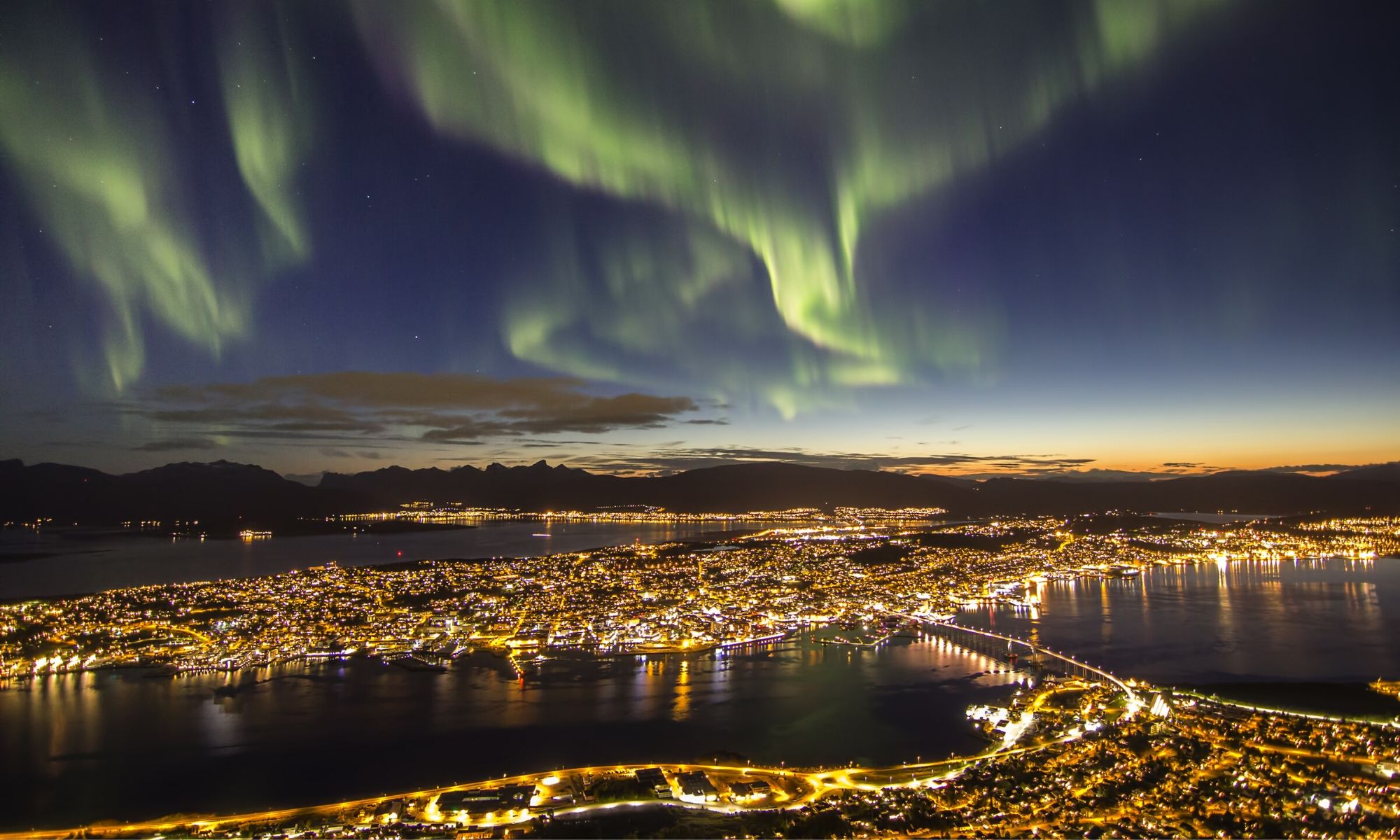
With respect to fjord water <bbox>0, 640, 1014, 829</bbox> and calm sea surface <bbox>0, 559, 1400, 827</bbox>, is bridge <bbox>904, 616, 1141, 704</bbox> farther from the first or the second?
fjord water <bbox>0, 640, 1014, 829</bbox>

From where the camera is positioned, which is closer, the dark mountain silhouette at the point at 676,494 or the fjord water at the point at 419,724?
the fjord water at the point at 419,724

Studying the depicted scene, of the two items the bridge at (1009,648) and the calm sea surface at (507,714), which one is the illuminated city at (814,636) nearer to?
the bridge at (1009,648)

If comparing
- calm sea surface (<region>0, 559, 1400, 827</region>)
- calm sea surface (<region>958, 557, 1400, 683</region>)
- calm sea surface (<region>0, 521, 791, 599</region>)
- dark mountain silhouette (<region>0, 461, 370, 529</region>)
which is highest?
dark mountain silhouette (<region>0, 461, 370, 529</region>)

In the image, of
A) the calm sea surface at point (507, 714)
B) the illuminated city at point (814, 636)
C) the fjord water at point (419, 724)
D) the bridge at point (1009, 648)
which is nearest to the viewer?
the illuminated city at point (814, 636)

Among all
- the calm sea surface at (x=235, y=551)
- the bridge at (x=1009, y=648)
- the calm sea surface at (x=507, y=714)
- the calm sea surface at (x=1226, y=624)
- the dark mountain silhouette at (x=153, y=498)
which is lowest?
the calm sea surface at (x=1226, y=624)

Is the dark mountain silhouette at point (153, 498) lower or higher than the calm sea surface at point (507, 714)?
higher

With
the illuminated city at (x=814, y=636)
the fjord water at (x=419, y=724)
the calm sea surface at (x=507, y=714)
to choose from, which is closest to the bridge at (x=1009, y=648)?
the illuminated city at (x=814, y=636)

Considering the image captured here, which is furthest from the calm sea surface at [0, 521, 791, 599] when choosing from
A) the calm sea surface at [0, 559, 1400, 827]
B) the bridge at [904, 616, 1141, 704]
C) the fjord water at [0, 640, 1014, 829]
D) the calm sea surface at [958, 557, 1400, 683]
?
the calm sea surface at [958, 557, 1400, 683]

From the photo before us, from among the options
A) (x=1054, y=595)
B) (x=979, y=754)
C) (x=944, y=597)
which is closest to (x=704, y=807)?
(x=979, y=754)
